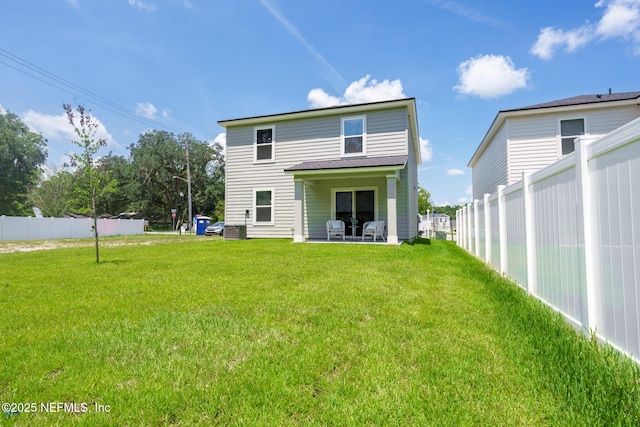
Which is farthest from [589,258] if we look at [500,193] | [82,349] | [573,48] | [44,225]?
[44,225]

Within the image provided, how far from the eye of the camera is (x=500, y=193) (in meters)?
5.04

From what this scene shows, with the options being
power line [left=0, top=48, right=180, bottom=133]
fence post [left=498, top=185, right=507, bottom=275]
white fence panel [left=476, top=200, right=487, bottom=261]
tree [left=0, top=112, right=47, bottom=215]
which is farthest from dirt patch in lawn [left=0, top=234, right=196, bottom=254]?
tree [left=0, top=112, right=47, bottom=215]

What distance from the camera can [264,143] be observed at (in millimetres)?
13945

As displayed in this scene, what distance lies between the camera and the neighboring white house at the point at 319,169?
11.3 meters

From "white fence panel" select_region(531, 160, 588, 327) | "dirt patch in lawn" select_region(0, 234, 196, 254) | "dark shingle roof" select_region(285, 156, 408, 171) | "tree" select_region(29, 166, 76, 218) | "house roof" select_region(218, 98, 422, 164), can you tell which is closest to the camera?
"white fence panel" select_region(531, 160, 588, 327)

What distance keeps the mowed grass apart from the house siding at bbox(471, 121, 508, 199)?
33.6ft

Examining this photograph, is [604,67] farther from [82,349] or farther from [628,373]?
[82,349]

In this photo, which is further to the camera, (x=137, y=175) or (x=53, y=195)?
(x=137, y=175)

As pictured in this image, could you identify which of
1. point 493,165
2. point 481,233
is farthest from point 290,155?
point 493,165

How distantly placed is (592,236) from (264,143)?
13047 millimetres

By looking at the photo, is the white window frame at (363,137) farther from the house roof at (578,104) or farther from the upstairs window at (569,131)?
the upstairs window at (569,131)

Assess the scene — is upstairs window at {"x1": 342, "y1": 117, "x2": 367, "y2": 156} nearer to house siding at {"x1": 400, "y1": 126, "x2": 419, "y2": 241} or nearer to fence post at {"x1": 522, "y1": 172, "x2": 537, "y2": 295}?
house siding at {"x1": 400, "y1": 126, "x2": 419, "y2": 241}

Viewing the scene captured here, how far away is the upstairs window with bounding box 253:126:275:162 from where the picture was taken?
45.3 ft

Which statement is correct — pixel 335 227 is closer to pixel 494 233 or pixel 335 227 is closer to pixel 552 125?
pixel 494 233
